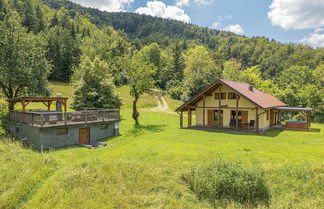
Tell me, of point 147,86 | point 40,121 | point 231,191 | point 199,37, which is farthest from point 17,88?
point 199,37

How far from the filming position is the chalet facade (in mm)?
21250

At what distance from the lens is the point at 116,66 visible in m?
62.2

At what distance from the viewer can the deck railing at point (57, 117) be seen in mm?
16047

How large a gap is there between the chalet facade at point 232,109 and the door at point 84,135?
10.2 meters

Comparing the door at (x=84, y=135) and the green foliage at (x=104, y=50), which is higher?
the green foliage at (x=104, y=50)

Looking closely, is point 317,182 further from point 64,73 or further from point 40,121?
point 64,73

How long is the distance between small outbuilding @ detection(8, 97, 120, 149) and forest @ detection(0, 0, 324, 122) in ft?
16.1

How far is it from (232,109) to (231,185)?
14.0 m

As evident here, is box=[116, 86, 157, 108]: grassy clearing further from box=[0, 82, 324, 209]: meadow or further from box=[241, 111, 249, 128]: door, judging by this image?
box=[0, 82, 324, 209]: meadow

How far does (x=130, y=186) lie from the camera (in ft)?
33.0

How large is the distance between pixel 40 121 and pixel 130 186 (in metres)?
9.60

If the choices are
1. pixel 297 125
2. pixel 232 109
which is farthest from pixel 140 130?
pixel 297 125

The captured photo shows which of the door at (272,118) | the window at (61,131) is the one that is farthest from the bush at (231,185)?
the door at (272,118)

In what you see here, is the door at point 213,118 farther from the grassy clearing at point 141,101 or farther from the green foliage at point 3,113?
the grassy clearing at point 141,101
